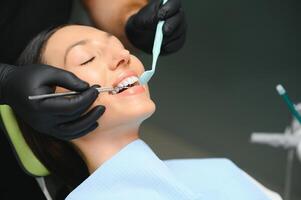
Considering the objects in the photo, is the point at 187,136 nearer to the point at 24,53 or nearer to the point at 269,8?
the point at 269,8

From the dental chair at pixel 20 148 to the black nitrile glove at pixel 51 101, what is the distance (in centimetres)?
17

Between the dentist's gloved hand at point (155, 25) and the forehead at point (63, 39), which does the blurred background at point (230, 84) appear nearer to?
the dentist's gloved hand at point (155, 25)

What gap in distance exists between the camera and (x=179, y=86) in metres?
1.80

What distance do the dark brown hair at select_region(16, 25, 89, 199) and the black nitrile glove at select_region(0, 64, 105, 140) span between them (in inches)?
6.5

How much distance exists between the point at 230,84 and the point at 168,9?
71 centimetres

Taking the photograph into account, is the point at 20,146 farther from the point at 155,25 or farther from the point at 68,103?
the point at 155,25

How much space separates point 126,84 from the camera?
1.03 metres

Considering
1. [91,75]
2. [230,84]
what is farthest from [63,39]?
[230,84]

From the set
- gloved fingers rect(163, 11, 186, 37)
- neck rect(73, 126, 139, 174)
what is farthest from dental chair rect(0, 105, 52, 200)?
gloved fingers rect(163, 11, 186, 37)

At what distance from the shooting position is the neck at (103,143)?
42.2 inches

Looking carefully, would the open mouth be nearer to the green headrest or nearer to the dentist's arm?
the dentist's arm

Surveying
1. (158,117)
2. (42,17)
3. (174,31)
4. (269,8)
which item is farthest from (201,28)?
(42,17)

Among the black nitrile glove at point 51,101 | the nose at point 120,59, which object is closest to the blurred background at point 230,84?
the nose at point 120,59

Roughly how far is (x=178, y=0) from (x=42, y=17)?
1.30ft
